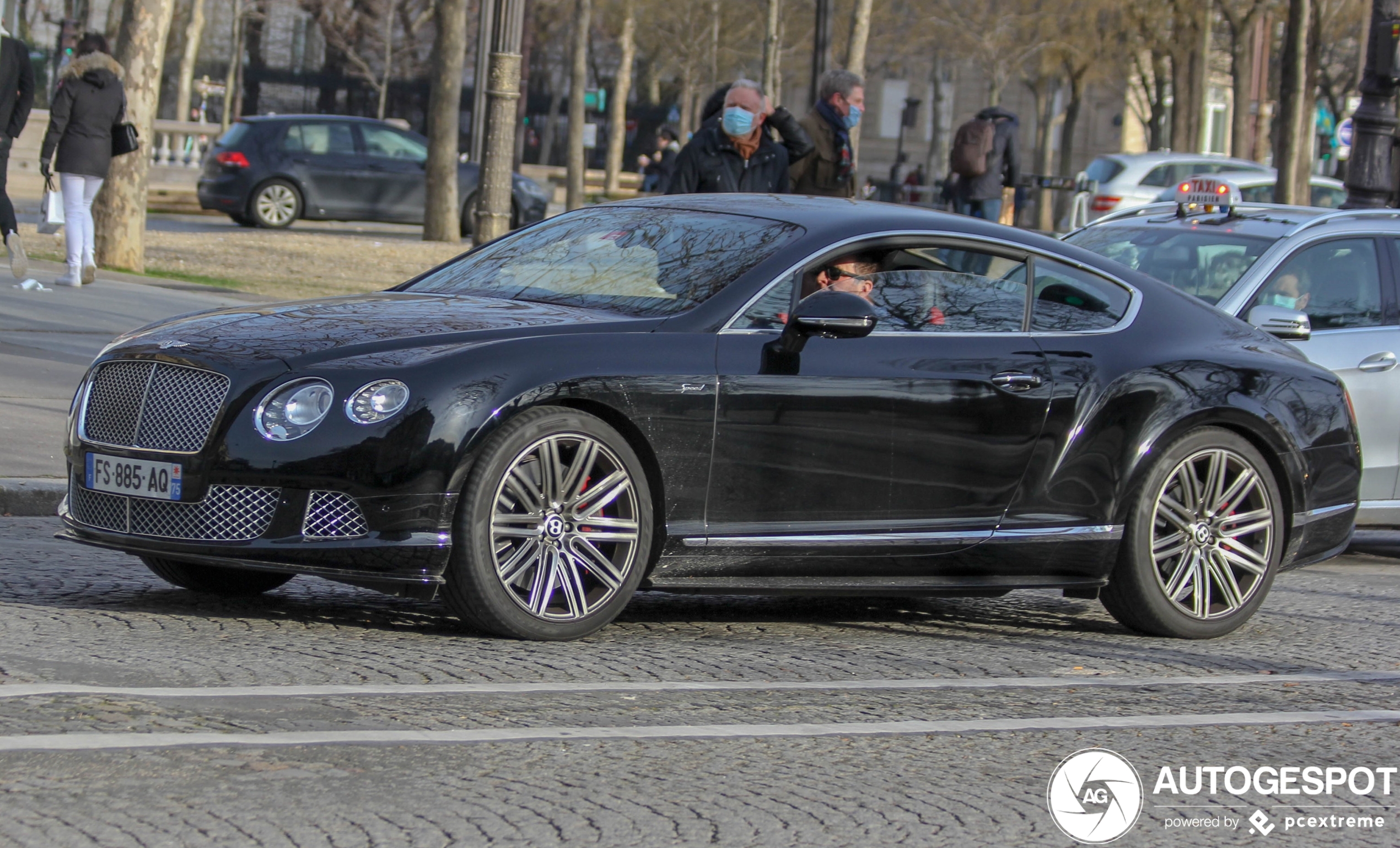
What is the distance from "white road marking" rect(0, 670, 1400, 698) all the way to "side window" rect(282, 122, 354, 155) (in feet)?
74.2

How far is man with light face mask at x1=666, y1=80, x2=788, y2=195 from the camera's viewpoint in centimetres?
1051

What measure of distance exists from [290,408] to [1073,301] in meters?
2.87

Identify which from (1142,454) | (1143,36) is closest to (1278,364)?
(1142,454)

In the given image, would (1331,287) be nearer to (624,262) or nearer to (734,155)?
(734,155)

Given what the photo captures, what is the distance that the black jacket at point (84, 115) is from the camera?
578 inches

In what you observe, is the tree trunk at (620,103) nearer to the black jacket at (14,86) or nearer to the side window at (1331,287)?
the black jacket at (14,86)

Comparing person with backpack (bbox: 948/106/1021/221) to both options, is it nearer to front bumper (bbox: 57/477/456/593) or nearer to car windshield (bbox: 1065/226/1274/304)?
car windshield (bbox: 1065/226/1274/304)

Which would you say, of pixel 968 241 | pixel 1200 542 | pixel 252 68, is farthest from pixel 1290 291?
pixel 252 68

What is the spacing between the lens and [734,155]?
35.0 ft

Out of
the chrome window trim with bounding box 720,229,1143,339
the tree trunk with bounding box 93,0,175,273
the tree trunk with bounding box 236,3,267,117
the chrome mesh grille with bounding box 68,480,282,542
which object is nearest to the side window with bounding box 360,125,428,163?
the tree trunk with bounding box 93,0,175,273

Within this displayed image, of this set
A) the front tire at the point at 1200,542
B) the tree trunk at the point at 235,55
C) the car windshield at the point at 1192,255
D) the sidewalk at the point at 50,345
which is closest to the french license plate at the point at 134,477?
the sidewalk at the point at 50,345

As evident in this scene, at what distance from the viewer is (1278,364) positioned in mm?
7234

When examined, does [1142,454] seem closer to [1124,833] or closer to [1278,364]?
[1278,364]

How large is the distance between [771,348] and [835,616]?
134 centimetres
